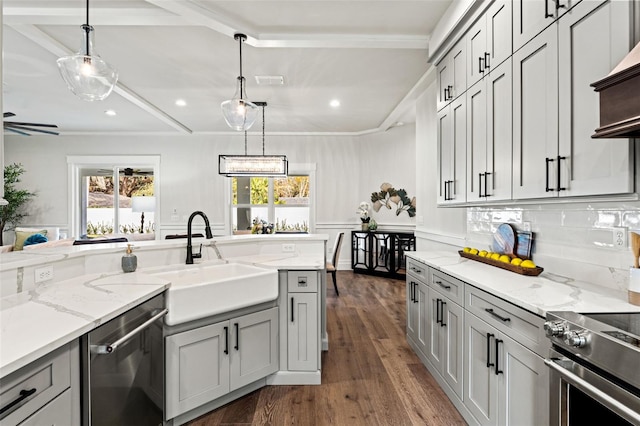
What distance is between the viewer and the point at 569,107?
1578mm

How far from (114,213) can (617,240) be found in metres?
8.19

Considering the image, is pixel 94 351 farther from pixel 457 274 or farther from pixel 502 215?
pixel 502 215

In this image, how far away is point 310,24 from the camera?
3084 millimetres

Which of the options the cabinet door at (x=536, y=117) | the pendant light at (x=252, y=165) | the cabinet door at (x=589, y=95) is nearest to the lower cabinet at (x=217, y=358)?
the cabinet door at (x=536, y=117)

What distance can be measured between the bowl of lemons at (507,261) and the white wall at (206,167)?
4.36m

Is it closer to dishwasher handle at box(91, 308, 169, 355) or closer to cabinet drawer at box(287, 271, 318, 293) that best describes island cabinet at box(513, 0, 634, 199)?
cabinet drawer at box(287, 271, 318, 293)

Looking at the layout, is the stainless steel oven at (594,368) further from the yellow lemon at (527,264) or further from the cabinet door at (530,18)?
the cabinet door at (530,18)

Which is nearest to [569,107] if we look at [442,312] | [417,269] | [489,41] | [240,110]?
[489,41]

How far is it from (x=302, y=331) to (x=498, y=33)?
2.43 meters

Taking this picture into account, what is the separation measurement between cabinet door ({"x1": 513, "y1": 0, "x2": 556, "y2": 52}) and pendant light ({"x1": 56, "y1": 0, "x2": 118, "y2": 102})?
2.51 metres

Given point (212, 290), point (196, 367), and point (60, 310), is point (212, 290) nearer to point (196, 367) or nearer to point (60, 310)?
point (196, 367)

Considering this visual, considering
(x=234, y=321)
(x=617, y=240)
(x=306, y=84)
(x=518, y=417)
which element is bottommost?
(x=518, y=417)

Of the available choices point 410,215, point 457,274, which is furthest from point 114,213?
point 457,274

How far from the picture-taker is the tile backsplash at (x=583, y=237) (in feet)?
5.48
